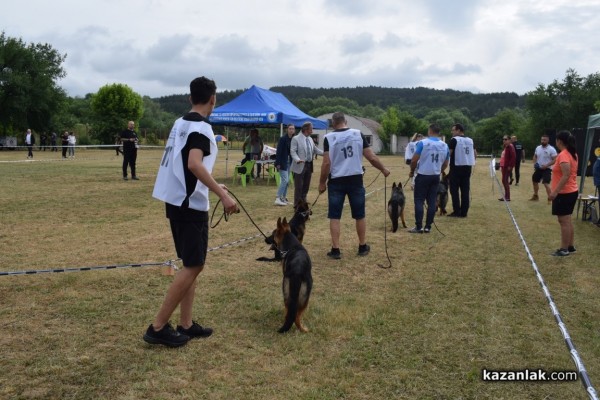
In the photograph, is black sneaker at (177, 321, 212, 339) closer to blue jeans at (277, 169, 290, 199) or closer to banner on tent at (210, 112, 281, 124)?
blue jeans at (277, 169, 290, 199)

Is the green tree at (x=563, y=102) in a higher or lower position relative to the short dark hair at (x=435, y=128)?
higher

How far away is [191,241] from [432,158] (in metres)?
5.50

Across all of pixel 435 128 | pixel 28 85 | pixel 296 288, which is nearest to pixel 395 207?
pixel 435 128

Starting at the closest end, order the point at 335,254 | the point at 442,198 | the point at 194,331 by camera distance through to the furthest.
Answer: the point at 194,331, the point at 335,254, the point at 442,198

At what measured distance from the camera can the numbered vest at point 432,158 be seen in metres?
7.74

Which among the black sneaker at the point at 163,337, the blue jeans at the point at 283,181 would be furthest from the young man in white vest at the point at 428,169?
the black sneaker at the point at 163,337

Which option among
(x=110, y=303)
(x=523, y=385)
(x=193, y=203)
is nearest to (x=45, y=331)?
(x=110, y=303)

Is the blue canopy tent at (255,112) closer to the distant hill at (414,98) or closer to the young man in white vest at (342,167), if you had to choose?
the young man in white vest at (342,167)

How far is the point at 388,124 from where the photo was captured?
63188 mm

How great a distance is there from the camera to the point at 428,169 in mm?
7758

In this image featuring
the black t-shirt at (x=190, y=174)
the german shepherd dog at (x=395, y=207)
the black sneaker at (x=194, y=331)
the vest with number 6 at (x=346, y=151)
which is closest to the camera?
the black t-shirt at (x=190, y=174)

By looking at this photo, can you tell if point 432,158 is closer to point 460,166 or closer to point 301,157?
point 460,166

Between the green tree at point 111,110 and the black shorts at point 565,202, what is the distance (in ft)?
166

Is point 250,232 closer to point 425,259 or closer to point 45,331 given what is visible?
point 425,259
